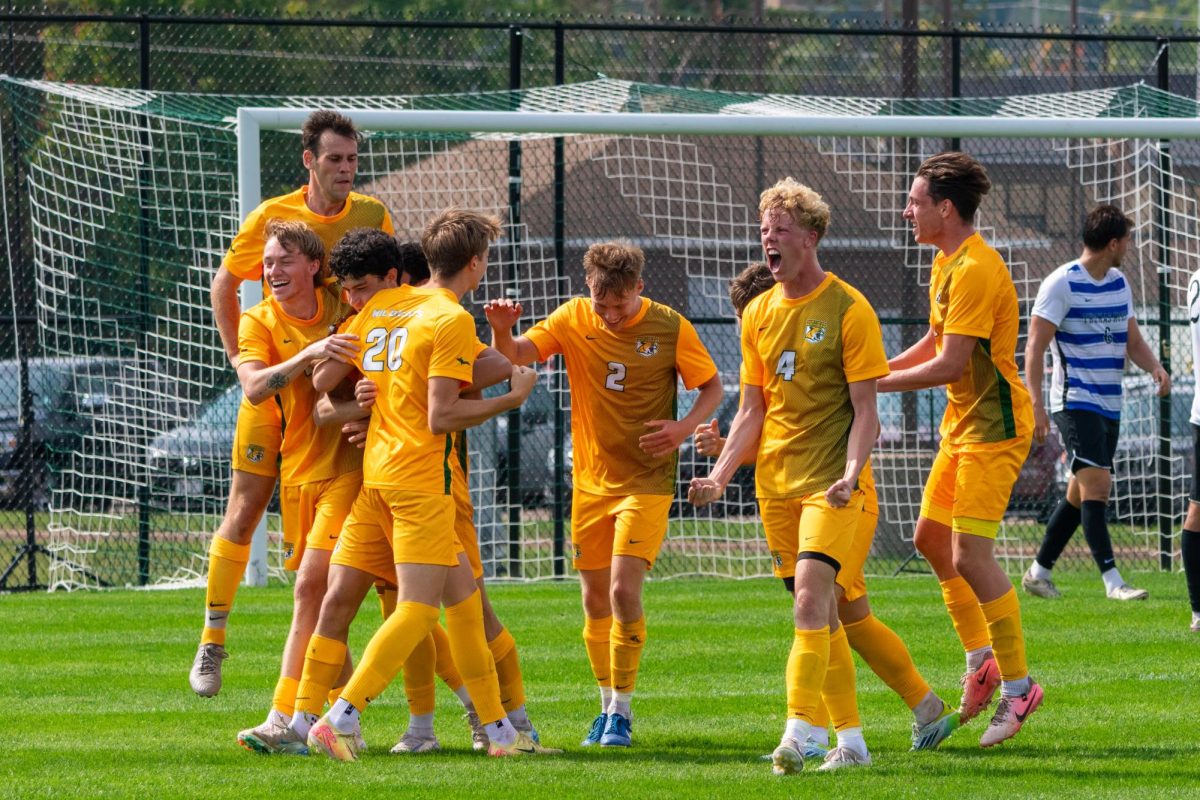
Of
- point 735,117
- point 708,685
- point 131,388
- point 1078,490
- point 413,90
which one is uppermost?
point 413,90

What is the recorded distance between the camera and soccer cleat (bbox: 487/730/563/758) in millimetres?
6164

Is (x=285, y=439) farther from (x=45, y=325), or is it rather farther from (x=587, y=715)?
(x=45, y=325)

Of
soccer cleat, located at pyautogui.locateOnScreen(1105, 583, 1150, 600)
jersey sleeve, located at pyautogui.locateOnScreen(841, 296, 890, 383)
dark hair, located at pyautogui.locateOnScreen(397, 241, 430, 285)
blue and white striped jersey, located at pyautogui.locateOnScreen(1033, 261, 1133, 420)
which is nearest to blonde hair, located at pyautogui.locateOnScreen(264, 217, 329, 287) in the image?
dark hair, located at pyautogui.locateOnScreen(397, 241, 430, 285)

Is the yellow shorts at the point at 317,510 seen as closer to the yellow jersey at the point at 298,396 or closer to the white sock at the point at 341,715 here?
the yellow jersey at the point at 298,396

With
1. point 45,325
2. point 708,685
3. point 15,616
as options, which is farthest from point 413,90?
point 708,685

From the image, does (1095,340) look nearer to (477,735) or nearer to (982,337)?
(982,337)

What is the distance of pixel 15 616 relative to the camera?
33.2 feet

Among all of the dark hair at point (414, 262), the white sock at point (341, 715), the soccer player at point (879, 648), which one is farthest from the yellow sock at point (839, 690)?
the dark hair at point (414, 262)

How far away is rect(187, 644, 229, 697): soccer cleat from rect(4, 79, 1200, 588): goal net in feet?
14.3

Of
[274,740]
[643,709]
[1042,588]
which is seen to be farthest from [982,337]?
[1042,588]

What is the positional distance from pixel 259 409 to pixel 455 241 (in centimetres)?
121

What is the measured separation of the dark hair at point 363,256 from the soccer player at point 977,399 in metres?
1.96

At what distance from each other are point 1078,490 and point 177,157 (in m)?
7.35

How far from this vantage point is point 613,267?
657 centimetres
